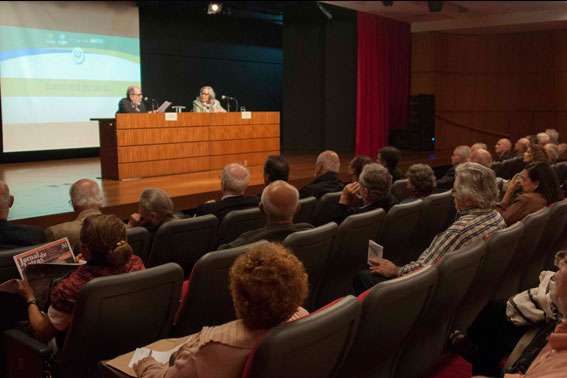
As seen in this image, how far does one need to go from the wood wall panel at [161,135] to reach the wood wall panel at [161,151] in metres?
0.06

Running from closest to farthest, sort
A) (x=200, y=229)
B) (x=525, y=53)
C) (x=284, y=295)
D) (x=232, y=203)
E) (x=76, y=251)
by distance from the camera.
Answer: (x=284, y=295)
(x=76, y=251)
(x=200, y=229)
(x=232, y=203)
(x=525, y=53)

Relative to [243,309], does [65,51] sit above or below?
above

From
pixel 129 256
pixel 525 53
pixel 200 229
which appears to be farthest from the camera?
pixel 525 53

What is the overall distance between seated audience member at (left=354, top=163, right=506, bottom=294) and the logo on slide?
7971 millimetres

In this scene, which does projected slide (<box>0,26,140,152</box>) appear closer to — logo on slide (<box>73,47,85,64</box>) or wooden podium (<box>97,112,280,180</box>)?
logo on slide (<box>73,47,85,64</box>)

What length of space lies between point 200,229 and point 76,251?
0.72 meters

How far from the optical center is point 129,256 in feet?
7.55

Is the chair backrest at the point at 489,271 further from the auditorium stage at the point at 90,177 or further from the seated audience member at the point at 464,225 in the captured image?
the auditorium stage at the point at 90,177

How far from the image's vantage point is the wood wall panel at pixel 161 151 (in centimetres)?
Result: 675

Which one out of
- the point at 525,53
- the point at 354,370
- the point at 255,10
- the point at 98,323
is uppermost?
the point at 255,10

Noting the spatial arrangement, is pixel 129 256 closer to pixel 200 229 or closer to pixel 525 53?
pixel 200 229

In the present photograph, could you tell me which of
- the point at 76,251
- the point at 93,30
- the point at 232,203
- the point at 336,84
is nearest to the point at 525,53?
the point at 336,84

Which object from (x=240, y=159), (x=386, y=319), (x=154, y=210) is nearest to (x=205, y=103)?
(x=240, y=159)

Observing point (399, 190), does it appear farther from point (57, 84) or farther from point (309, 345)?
point (57, 84)
